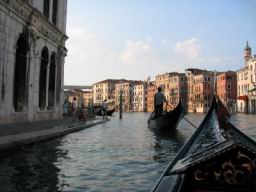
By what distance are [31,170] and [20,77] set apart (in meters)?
9.85

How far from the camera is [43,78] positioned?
17469mm

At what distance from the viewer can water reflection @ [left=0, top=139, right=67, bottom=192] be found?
4.35 m

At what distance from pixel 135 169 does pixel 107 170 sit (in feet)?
1.33

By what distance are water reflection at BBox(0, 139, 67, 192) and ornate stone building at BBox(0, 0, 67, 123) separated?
19.6ft

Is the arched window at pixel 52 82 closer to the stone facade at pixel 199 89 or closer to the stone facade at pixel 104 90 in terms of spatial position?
the stone facade at pixel 199 89

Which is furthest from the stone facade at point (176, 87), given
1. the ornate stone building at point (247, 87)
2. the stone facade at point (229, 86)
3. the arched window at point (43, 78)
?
the arched window at point (43, 78)

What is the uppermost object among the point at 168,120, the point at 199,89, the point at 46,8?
the point at 199,89

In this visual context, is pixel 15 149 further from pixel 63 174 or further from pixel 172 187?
pixel 172 187

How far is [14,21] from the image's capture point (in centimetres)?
1350

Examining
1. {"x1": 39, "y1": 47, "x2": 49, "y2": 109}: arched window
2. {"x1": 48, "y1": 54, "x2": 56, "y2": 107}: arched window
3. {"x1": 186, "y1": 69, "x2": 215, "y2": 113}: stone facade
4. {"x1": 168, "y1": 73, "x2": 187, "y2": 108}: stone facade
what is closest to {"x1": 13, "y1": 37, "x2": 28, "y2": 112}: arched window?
{"x1": 39, "y1": 47, "x2": 49, "y2": 109}: arched window

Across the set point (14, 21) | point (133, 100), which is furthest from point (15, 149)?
point (133, 100)

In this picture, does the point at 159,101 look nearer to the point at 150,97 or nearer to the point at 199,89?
the point at 199,89

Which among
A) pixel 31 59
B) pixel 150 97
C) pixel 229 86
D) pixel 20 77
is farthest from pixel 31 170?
pixel 150 97

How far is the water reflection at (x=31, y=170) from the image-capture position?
4.35 meters
